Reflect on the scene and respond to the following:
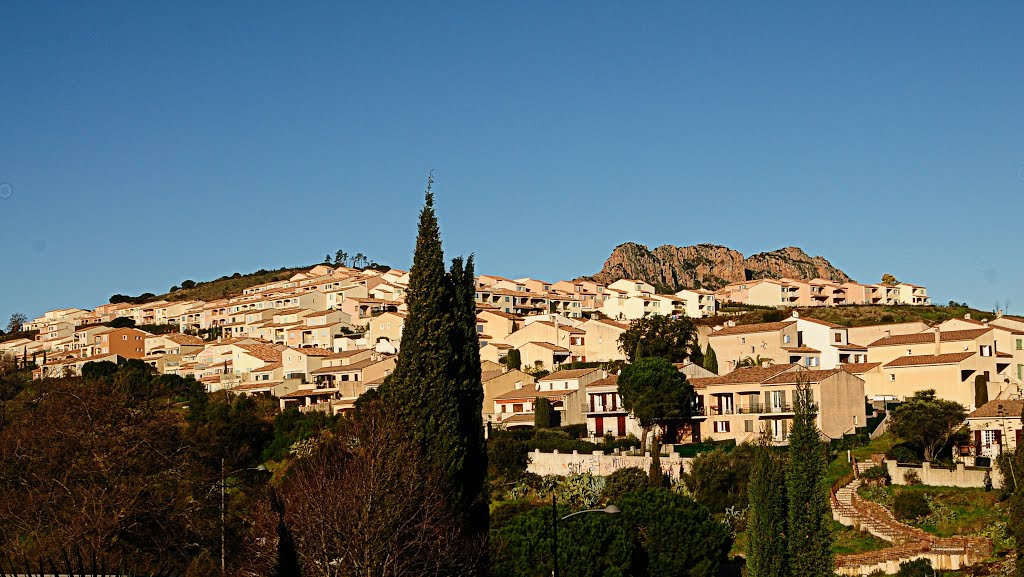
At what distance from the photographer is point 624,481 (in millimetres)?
53844

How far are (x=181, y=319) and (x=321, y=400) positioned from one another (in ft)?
232

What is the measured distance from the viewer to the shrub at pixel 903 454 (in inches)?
2041

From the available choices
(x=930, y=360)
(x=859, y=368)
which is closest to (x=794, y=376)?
(x=930, y=360)

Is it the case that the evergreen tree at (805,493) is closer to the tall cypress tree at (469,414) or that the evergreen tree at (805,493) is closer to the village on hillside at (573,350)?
the tall cypress tree at (469,414)

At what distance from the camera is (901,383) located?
6788 cm

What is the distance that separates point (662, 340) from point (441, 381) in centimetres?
4627


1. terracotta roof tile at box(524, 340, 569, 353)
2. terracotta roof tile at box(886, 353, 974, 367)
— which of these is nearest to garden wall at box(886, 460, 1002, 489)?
terracotta roof tile at box(886, 353, 974, 367)

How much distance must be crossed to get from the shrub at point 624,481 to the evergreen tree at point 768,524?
60.3 feet

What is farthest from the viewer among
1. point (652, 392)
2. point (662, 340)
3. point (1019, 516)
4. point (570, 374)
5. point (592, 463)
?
point (662, 340)

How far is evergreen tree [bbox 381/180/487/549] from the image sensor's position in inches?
1325

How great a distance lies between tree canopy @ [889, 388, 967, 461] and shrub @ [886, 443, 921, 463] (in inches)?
17.7

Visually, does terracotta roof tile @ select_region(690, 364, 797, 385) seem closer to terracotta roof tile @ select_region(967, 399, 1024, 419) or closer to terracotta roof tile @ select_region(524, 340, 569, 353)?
terracotta roof tile @ select_region(967, 399, 1024, 419)

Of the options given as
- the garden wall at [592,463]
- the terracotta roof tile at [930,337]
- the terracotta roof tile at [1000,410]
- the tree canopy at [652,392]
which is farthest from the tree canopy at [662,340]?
the terracotta roof tile at [1000,410]

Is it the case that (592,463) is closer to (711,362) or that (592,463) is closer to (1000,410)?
(1000,410)
